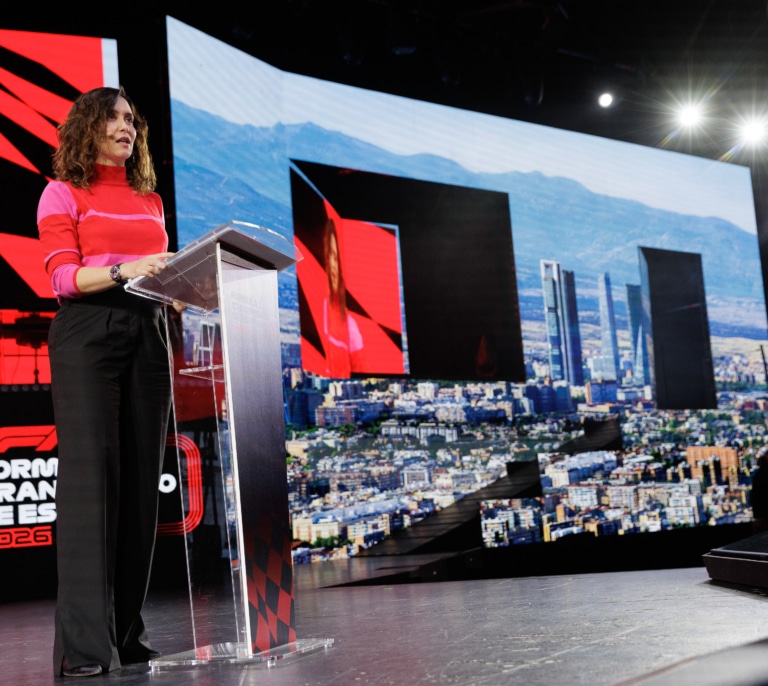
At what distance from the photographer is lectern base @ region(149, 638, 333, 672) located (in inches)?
59.2

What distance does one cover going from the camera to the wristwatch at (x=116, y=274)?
5.32ft

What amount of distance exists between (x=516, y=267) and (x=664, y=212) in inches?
67.2

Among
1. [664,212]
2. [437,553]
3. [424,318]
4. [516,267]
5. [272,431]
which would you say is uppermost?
[664,212]

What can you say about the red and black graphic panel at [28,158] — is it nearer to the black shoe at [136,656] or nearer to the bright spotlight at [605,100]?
the black shoe at [136,656]

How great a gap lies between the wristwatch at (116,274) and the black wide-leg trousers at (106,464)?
108 mm

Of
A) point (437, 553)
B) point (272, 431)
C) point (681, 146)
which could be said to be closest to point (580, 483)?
point (437, 553)

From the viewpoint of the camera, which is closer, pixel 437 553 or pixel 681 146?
pixel 437 553

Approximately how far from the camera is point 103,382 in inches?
66.7

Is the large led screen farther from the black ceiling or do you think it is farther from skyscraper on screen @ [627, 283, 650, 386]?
the black ceiling

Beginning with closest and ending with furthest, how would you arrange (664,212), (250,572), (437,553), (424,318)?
(250,572) → (437,553) → (424,318) → (664,212)

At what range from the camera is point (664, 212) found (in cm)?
702

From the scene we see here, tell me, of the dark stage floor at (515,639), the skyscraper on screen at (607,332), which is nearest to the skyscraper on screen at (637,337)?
the skyscraper on screen at (607,332)

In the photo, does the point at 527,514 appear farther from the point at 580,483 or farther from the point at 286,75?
the point at 286,75

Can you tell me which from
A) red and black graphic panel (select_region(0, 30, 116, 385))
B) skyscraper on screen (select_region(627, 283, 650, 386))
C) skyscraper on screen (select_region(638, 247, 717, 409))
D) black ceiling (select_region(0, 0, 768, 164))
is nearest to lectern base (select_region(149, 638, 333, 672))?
red and black graphic panel (select_region(0, 30, 116, 385))
